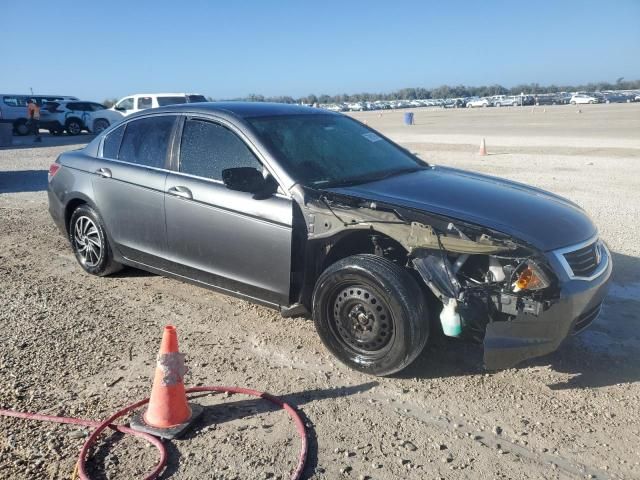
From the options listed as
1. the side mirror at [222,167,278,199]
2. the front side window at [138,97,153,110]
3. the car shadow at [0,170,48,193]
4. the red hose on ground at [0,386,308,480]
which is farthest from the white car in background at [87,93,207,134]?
the red hose on ground at [0,386,308,480]

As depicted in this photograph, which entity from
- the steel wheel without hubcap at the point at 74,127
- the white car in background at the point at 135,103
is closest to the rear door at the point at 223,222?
the white car in background at the point at 135,103

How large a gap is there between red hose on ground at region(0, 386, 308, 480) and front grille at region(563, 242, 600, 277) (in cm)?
187

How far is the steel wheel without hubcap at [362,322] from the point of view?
3.72 meters

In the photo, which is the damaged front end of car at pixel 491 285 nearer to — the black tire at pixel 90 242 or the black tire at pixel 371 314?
the black tire at pixel 371 314

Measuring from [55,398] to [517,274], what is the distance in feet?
9.45

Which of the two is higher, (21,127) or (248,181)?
(248,181)

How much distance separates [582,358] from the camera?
159 inches

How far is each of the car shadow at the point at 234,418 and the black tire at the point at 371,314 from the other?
230mm

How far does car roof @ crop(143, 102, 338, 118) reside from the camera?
4770mm

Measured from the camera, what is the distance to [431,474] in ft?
9.43

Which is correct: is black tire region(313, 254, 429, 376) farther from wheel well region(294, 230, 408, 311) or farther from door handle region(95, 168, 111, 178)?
door handle region(95, 168, 111, 178)

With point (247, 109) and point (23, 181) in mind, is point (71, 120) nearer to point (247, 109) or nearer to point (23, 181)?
point (23, 181)

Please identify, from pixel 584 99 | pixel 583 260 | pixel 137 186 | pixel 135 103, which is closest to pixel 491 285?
pixel 583 260

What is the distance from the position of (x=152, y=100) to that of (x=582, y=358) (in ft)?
78.0
